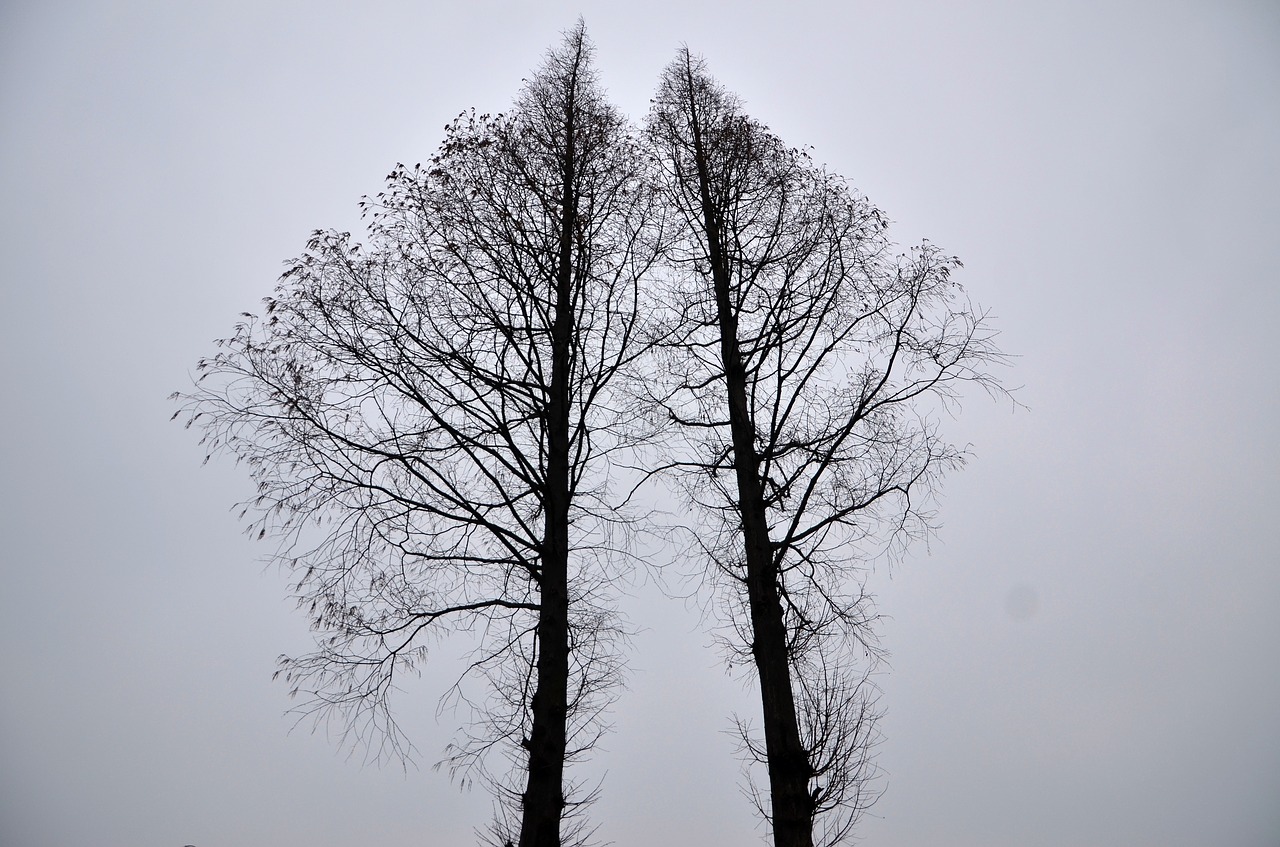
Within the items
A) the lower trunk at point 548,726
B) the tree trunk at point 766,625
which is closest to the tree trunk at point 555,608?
the lower trunk at point 548,726

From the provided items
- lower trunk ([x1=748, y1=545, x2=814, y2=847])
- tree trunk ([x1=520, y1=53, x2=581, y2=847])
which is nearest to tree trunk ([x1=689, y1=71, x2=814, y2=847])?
lower trunk ([x1=748, y1=545, x2=814, y2=847])

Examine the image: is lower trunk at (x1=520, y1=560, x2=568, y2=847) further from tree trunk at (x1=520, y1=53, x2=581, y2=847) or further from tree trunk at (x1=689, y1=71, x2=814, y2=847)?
tree trunk at (x1=689, y1=71, x2=814, y2=847)

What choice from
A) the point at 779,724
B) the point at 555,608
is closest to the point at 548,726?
the point at 555,608

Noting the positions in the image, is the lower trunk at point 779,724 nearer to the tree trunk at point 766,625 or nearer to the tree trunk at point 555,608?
the tree trunk at point 766,625

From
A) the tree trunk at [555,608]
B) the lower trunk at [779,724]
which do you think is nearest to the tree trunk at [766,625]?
the lower trunk at [779,724]

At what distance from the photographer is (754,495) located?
8062 mm

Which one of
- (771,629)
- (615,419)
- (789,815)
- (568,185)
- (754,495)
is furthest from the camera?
(568,185)

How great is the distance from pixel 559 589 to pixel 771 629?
199cm

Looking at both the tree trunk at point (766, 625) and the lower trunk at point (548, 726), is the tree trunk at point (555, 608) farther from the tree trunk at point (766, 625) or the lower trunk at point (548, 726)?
the tree trunk at point (766, 625)

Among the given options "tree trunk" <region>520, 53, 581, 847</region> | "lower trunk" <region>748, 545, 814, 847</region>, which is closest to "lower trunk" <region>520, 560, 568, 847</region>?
"tree trunk" <region>520, 53, 581, 847</region>

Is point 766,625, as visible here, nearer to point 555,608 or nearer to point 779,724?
point 779,724

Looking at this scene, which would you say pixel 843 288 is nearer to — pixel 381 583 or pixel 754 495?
pixel 754 495

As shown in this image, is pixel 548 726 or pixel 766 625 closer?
pixel 548 726

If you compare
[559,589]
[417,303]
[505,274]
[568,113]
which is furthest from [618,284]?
[559,589]
